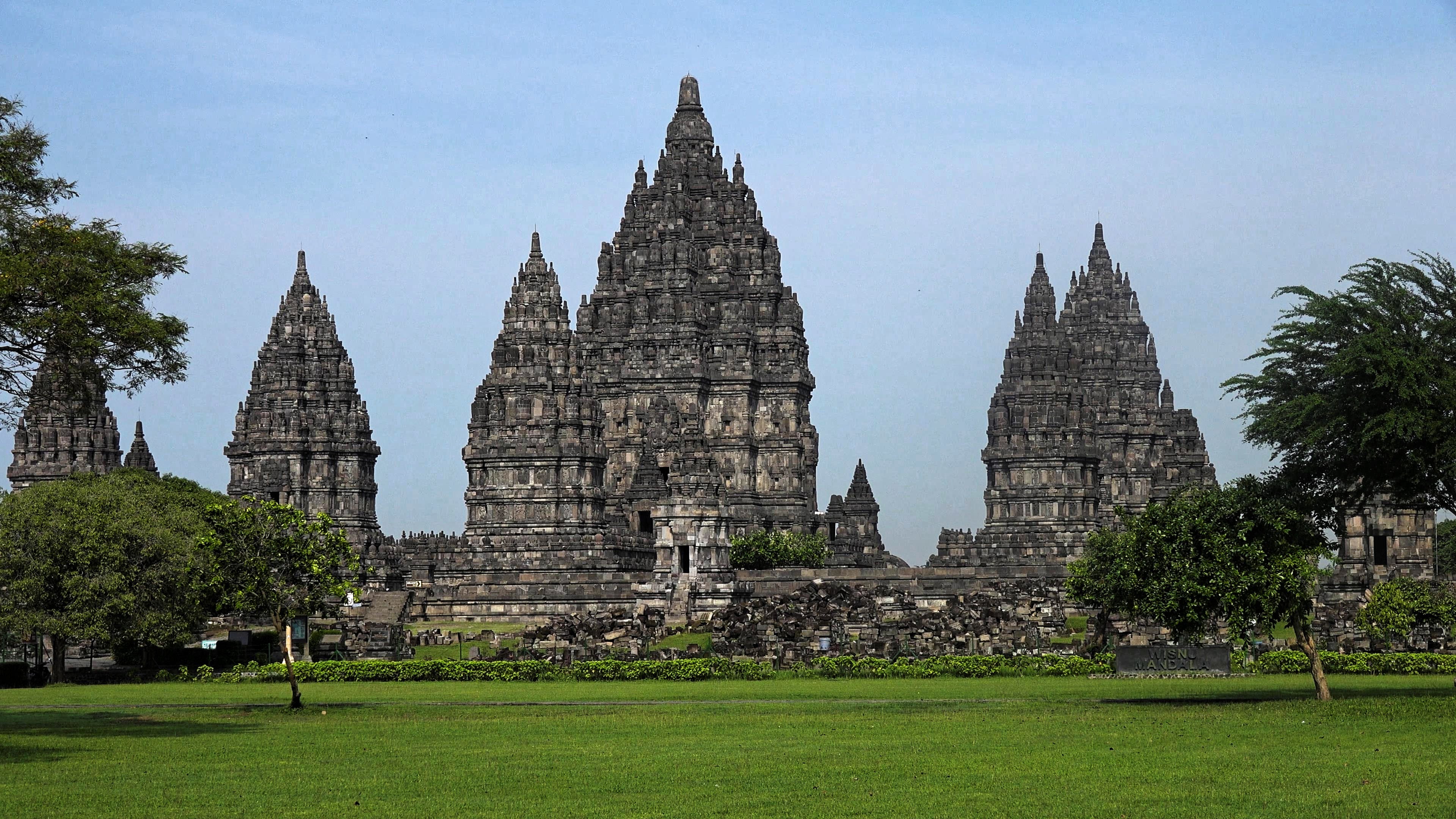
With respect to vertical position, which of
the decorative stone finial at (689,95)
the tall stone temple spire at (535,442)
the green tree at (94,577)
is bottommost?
the green tree at (94,577)

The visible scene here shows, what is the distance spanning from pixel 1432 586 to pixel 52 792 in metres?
61.2

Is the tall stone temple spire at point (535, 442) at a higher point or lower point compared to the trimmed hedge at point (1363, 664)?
higher

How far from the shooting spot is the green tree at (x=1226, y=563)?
47.2m

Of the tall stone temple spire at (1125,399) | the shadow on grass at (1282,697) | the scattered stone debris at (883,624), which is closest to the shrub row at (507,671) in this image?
the scattered stone debris at (883,624)

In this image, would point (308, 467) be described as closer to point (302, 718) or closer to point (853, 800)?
point (302, 718)

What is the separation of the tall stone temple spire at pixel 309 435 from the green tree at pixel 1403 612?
71282mm

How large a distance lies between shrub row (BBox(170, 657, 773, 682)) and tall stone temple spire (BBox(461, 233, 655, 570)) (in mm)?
43884

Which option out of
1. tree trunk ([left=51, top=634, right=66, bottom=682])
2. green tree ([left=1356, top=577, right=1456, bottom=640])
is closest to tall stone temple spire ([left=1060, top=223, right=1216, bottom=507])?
green tree ([left=1356, top=577, right=1456, bottom=640])

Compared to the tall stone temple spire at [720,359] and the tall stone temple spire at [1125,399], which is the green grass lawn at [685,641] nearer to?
the tall stone temple spire at [720,359]

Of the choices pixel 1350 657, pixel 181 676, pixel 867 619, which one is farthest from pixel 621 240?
pixel 1350 657

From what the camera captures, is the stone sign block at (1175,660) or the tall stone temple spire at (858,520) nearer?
the stone sign block at (1175,660)

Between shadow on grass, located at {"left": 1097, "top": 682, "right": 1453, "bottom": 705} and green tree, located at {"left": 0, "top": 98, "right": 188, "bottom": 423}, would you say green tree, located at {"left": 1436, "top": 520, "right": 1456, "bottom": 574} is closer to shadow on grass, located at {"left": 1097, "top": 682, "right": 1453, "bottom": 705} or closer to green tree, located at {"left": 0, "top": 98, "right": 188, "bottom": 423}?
shadow on grass, located at {"left": 1097, "top": 682, "right": 1453, "bottom": 705}

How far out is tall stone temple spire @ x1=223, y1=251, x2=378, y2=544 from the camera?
129625 mm

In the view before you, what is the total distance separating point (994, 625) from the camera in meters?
77.4
